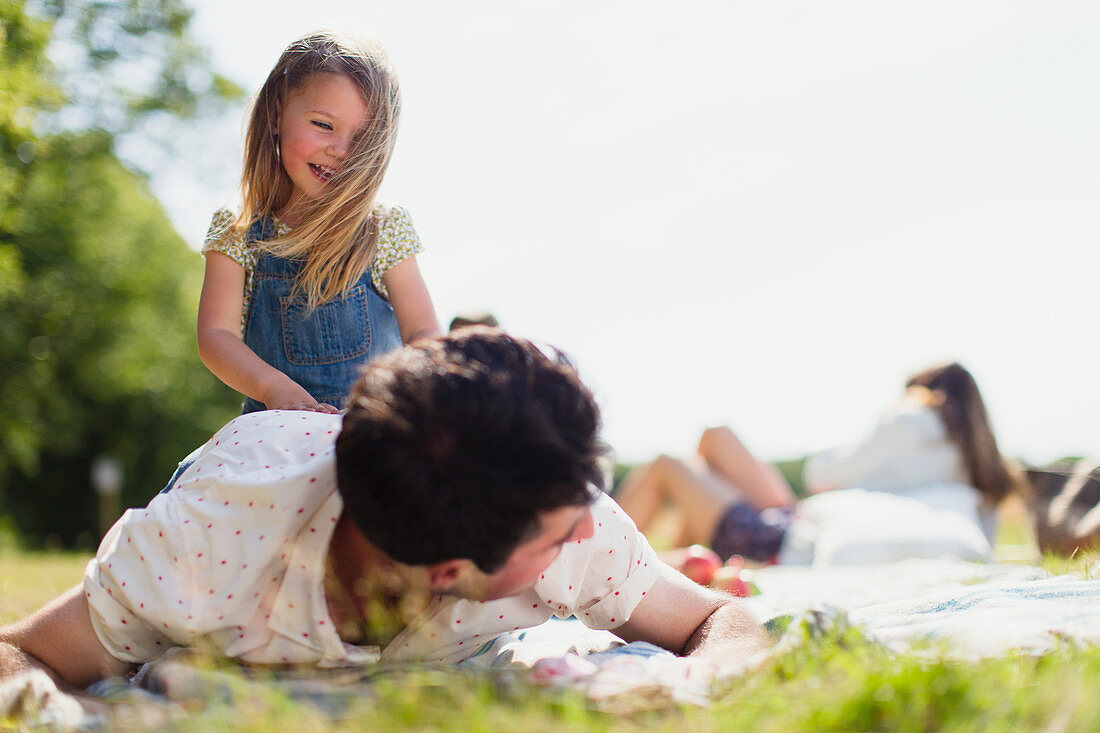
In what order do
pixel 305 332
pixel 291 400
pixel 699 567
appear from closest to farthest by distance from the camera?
1. pixel 291 400
2. pixel 305 332
3. pixel 699 567

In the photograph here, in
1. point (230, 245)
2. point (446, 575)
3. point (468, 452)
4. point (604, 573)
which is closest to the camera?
point (468, 452)

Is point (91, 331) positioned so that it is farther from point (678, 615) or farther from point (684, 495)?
point (678, 615)

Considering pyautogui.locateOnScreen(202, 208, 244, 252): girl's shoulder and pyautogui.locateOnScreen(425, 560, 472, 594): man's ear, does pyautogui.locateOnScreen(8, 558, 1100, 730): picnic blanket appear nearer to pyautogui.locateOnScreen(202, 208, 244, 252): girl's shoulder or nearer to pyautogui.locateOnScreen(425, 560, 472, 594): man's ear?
pyautogui.locateOnScreen(425, 560, 472, 594): man's ear

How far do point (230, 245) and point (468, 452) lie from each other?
179 cm

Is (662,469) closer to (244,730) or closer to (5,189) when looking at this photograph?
(244,730)

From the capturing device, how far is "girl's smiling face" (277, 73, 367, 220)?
276 cm

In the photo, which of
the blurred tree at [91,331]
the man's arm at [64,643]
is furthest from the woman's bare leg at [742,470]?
the blurred tree at [91,331]

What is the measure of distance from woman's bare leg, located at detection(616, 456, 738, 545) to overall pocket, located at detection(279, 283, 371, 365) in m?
2.74

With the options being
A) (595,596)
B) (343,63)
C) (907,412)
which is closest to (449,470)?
(595,596)

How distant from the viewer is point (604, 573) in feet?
6.07

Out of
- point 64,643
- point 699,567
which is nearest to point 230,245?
point 64,643

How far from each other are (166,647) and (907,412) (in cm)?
419

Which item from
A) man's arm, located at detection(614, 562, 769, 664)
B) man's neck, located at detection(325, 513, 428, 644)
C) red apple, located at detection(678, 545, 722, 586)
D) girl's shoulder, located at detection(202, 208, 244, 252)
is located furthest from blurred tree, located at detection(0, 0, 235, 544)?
man's arm, located at detection(614, 562, 769, 664)

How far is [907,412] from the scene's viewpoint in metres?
4.80
